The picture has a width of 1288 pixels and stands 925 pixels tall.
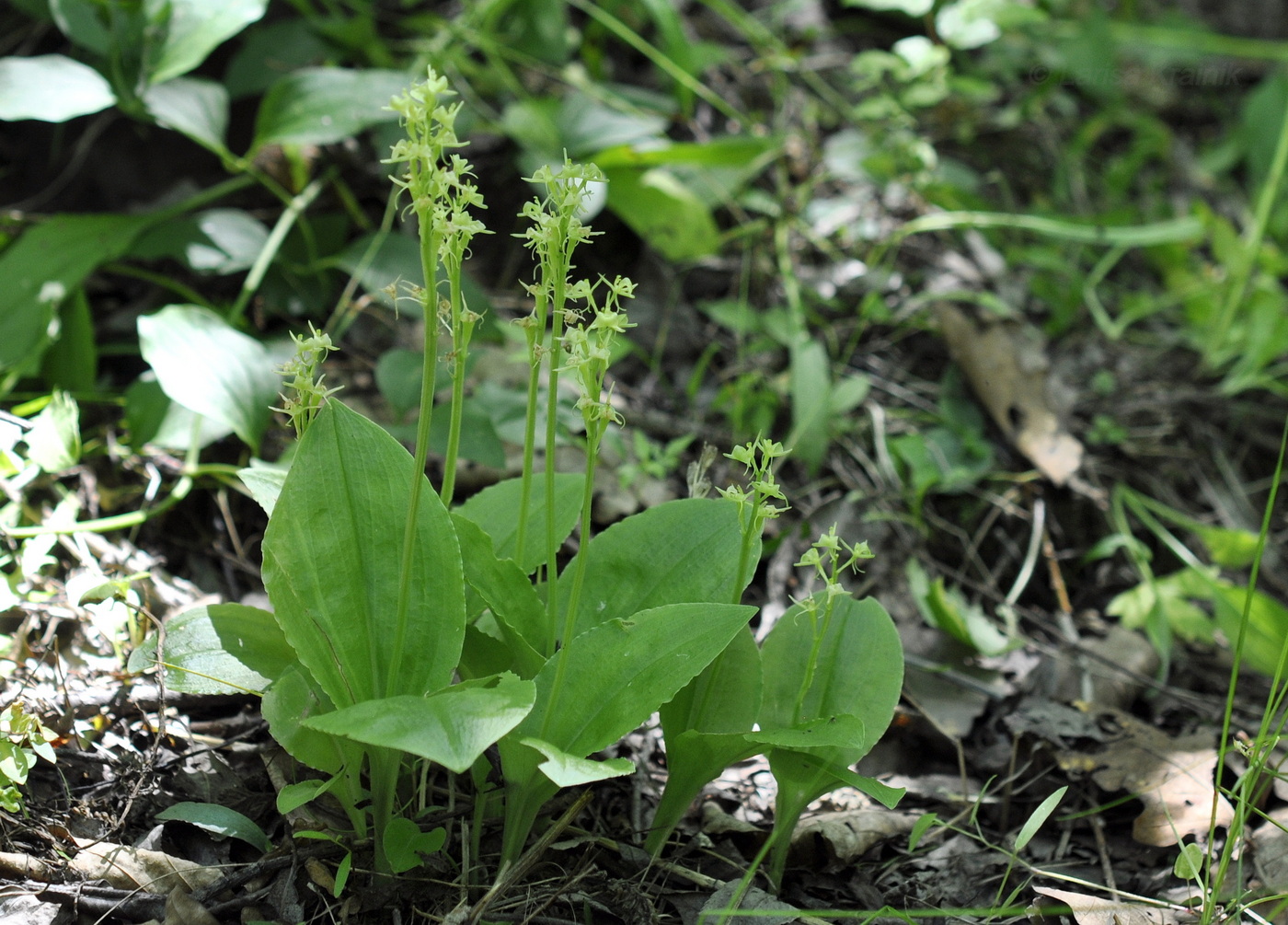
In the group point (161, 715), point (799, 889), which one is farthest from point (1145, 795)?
point (161, 715)

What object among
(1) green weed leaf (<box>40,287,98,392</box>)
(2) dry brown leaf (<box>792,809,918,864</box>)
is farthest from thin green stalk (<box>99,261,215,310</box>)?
(2) dry brown leaf (<box>792,809,918,864</box>)

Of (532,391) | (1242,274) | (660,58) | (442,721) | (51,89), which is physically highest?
(51,89)

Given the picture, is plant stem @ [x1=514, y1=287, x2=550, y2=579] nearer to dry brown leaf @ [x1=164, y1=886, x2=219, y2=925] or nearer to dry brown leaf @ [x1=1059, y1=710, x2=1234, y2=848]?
dry brown leaf @ [x1=164, y1=886, x2=219, y2=925]

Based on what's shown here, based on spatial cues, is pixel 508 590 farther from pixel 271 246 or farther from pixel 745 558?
pixel 271 246

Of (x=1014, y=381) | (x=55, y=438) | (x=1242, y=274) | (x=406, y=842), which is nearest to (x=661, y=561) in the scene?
(x=406, y=842)

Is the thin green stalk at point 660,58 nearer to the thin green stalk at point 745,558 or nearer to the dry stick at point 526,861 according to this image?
the thin green stalk at point 745,558

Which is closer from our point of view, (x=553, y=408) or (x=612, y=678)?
(x=553, y=408)
